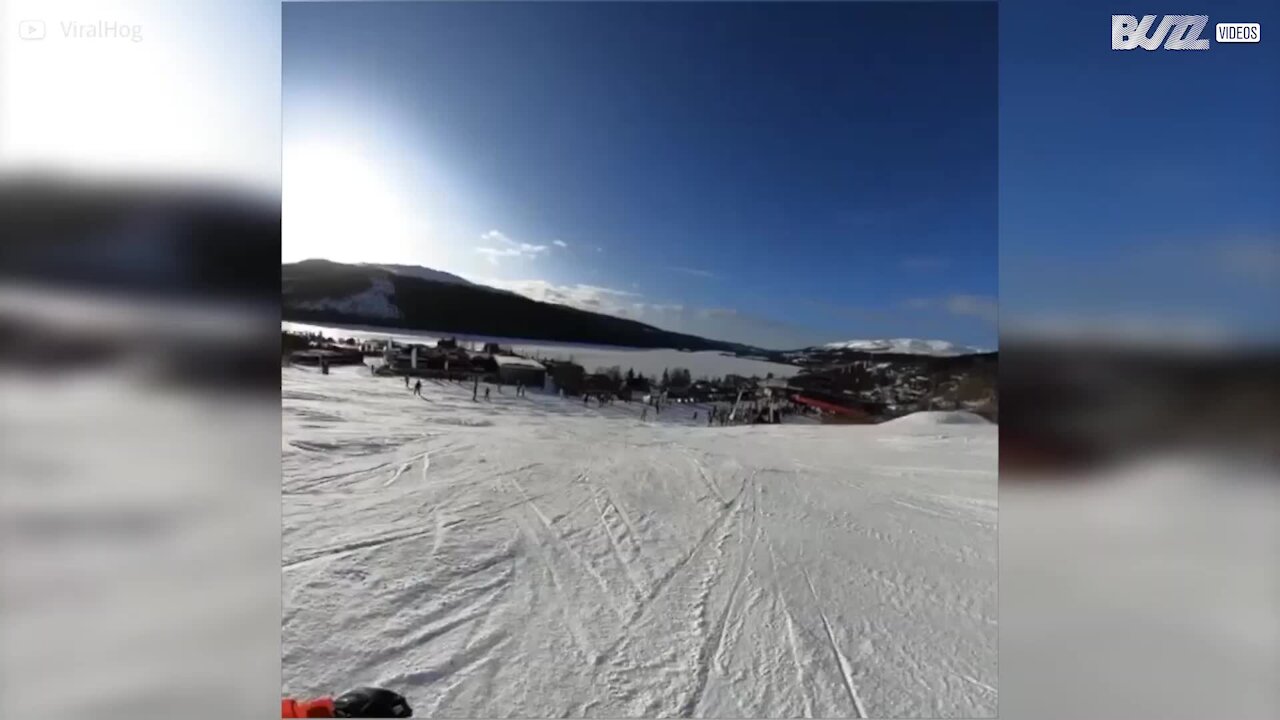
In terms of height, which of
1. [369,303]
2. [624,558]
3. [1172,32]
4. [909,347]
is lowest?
Result: [624,558]

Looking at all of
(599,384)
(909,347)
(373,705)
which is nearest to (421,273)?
(599,384)

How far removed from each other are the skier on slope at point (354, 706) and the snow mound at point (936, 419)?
5.64 feet

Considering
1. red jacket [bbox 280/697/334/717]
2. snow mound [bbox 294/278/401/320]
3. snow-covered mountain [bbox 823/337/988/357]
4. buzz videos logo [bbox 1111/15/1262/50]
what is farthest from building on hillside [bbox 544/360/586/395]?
buzz videos logo [bbox 1111/15/1262/50]

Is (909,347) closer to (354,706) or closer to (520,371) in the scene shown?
(520,371)

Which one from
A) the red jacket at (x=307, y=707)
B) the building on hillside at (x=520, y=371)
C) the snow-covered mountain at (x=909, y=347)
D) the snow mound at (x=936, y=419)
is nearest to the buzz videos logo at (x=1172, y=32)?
the snow-covered mountain at (x=909, y=347)

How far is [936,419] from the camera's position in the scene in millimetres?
1420

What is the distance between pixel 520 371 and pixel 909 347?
1.33 metres

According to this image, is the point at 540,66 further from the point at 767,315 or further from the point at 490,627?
the point at 490,627

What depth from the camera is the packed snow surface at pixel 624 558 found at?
1.21 meters

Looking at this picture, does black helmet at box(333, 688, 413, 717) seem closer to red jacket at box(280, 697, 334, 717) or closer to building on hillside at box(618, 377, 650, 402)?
red jacket at box(280, 697, 334, 717)

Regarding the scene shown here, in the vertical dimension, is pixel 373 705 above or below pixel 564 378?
below

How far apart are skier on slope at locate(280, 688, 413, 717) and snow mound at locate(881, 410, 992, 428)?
1718mm

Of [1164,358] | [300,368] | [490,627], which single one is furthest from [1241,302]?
[300,368]

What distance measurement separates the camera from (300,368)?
4.40 feet
